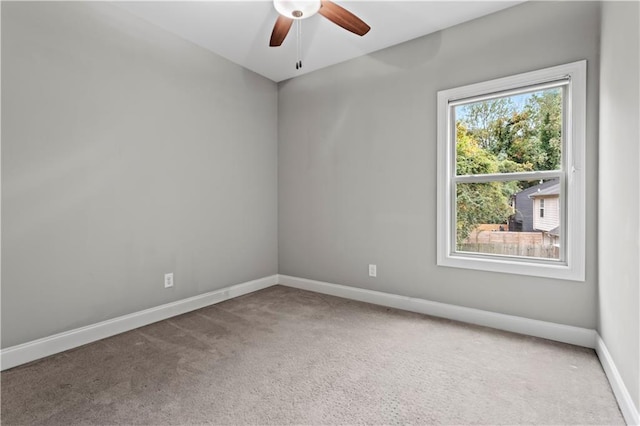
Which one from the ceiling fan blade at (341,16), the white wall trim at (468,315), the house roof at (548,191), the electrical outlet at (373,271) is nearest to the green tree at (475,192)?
the house roof at (548,191)

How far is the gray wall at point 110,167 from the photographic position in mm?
2094

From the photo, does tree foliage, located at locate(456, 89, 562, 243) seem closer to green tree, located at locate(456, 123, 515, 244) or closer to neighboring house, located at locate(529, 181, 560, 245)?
green tree, located at locate(456, 123, 515, 244)

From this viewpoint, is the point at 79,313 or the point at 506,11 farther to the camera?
the point at 506,11

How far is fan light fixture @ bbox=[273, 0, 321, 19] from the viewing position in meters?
2.00

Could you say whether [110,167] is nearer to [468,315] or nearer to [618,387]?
[468,315]

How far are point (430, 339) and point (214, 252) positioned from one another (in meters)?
2.21

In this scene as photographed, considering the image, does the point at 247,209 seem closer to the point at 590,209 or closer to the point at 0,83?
the point at 0,83

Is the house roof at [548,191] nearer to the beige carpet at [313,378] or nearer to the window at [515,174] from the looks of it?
the window at [515,174]

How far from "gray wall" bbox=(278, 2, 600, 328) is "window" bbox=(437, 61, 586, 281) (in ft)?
0.27

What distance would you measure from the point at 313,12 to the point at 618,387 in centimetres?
277

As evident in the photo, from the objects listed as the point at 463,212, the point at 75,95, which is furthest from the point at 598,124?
the point at 75,95

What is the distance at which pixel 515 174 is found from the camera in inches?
103

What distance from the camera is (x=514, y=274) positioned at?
8.45 ft

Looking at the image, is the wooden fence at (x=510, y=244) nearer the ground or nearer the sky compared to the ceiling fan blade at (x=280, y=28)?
nearer the ground
